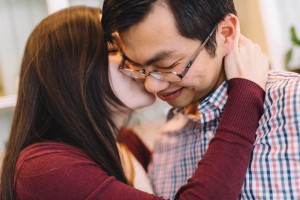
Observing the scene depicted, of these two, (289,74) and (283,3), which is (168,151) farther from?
(283,3)

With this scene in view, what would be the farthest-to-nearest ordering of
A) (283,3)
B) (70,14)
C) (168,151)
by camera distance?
(283,3) < (168,151) < (70,14)

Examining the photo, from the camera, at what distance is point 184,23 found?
37.4 inches

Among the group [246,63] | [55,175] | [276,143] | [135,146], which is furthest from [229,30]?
[135,146]

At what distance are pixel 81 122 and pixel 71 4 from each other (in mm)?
1099

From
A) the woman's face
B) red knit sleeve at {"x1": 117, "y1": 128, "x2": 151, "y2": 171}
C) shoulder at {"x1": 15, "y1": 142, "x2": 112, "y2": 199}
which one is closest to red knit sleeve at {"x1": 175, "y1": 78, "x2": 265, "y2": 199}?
shoulder at {"x1": 15, "y1": 142, "x2": 112, "y2": 199}

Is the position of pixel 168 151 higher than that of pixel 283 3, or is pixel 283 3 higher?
pixel 283 3

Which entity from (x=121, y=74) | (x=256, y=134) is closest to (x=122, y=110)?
(x=121, y=74)

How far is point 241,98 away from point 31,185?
534 millimetres

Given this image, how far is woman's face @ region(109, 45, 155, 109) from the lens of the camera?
1.15 metres

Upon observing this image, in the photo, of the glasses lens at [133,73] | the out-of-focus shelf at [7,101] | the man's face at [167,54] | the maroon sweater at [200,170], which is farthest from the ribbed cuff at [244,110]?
the out-of-focus shelf at [7,101]

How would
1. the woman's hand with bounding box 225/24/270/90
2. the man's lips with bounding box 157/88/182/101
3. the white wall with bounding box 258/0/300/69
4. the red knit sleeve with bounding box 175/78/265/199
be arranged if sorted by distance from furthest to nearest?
the white wall with bounding box 258/0/300/69 → the man's lips with bounding box 157/88/182/101 → the woman's hand with bounding box 225/24/270/90 → the red knit sleeve with bounding box 175/78/265/199

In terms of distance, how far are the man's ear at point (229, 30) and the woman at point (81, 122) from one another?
0.05 meters

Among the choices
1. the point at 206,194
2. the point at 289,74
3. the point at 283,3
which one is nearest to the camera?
the point at 206,194

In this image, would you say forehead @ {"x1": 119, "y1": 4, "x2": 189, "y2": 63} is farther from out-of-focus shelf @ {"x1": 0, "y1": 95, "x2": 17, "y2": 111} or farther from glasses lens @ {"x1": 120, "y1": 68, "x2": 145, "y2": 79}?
out-of-focus shelf @ {"x1": 0, "y1": 95, "x2": 17, "y2": 111}
